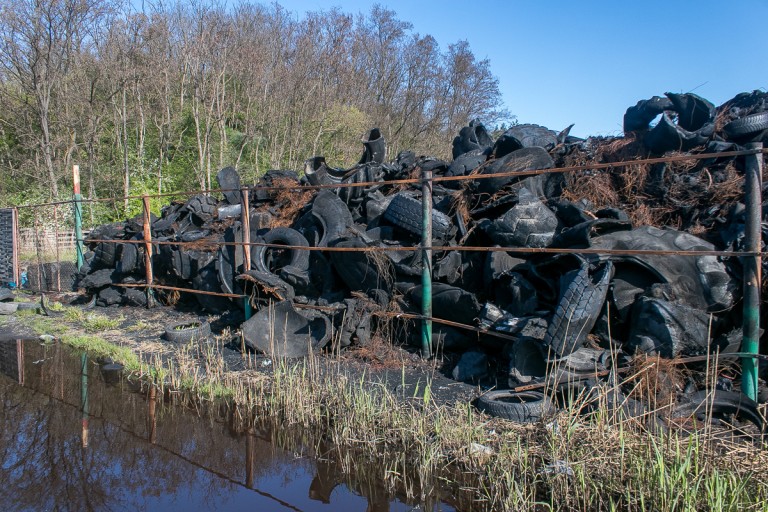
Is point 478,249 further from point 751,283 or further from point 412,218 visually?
point 751,283

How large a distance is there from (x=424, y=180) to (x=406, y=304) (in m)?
1.34

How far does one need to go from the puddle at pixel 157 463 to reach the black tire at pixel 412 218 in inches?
120

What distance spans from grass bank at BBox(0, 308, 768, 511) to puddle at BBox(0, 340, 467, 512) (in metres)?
0.17

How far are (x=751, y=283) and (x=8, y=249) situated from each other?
1329 cm

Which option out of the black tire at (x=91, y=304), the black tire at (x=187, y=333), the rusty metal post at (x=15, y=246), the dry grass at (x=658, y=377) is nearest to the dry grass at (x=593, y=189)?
the dry grass at (x=658, y=377)

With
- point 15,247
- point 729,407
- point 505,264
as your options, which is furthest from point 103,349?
point 15,247

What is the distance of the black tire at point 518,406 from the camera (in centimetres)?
394

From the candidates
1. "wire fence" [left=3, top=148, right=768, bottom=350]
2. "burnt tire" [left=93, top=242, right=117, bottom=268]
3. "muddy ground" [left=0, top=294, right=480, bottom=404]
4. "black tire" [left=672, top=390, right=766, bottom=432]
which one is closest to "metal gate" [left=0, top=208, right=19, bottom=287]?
"wire fence" [left=3, top=148, right=768, bottom=350]

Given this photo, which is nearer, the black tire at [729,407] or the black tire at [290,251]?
the black tire at [729,407]

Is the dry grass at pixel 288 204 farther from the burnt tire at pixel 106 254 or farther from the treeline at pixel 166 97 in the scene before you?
the treeline at pixel 166 97

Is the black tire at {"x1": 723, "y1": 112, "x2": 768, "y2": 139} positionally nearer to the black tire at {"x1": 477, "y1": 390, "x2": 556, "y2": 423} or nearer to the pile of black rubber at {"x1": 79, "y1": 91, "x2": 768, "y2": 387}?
the pile of black rubber at {"x1": 79, "y1": 91, "x2": 768, "y2": 387}

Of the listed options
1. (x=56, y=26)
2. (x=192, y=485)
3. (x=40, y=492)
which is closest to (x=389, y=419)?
(x=192, y=485)

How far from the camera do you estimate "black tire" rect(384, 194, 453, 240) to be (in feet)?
21.1

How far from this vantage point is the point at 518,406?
13.2 ft
